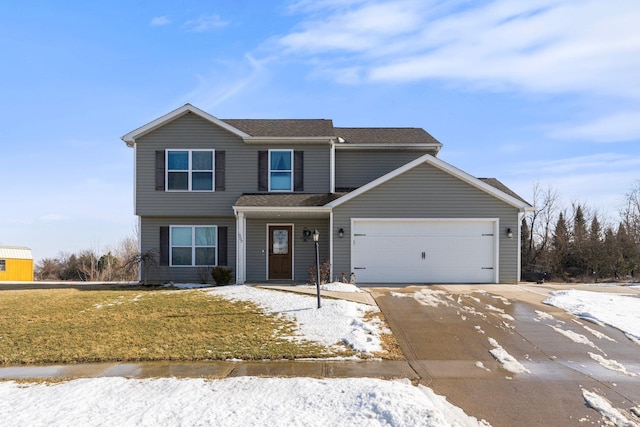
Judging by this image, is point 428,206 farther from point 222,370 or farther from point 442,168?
point 222,370

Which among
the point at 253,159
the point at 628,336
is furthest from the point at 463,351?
the point at 253,159

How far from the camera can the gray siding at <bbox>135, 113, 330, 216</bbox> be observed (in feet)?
58.5

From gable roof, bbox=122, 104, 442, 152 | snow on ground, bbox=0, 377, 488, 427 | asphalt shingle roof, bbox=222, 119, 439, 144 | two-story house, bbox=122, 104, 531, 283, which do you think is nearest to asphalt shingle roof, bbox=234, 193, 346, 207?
two-story house, bbox=122, 104, 531, 283

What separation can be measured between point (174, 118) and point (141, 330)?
9924 millimetres

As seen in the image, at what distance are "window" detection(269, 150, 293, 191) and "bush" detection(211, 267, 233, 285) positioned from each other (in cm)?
345

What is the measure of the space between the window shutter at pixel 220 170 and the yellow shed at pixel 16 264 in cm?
2094

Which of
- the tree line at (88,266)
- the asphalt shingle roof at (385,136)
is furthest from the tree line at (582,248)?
the tree line at (88,266)

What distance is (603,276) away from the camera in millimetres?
27359

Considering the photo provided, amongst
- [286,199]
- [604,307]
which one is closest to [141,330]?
[286,199]

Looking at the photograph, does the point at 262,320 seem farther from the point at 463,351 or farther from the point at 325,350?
the point at 463,351

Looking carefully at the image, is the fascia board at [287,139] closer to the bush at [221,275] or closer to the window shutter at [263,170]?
the window shutter at [263,170]

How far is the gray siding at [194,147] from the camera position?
17.8 meters

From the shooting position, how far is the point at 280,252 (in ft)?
59.2

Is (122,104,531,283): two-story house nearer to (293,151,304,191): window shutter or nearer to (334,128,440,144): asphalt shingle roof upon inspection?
(293,151,304,191): window shutter
